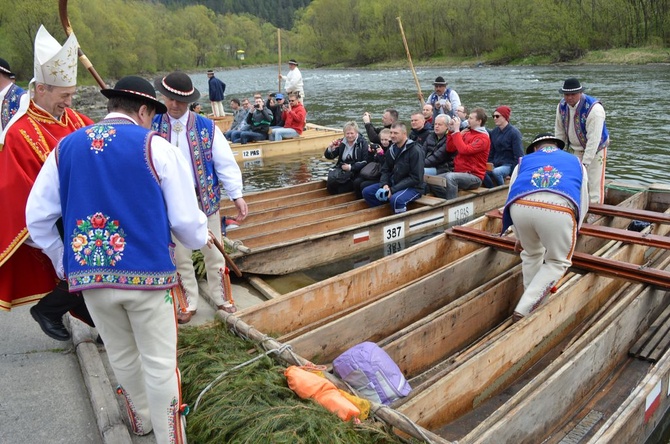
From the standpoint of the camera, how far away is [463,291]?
5.35m

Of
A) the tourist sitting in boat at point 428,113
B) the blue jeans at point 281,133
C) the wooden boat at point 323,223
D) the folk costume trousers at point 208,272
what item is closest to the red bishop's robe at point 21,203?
the folk costume trousers at point 208,272

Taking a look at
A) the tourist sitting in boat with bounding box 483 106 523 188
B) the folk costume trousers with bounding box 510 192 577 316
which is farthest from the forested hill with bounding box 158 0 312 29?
the folk costume trousers with bounding box 510 192 577 316

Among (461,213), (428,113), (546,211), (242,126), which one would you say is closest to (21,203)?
(546,211)

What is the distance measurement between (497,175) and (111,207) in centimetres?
725

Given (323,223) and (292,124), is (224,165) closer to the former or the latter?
(323,223)

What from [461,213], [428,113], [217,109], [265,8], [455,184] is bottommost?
[461,213]

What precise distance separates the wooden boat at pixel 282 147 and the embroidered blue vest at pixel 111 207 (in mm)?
11043

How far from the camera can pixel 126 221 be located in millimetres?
2297

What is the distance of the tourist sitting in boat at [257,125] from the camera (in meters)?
14.0

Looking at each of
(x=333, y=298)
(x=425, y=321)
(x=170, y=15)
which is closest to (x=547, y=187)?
(x=425, y=321)

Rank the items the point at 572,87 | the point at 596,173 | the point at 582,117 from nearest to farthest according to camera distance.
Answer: the point at 572,87 < the point at 582,117 < the point at 596,173

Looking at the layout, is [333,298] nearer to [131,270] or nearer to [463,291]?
[463,291]

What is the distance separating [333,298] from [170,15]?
107494 mm

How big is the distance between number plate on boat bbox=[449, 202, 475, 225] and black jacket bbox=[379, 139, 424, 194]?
0.70m
